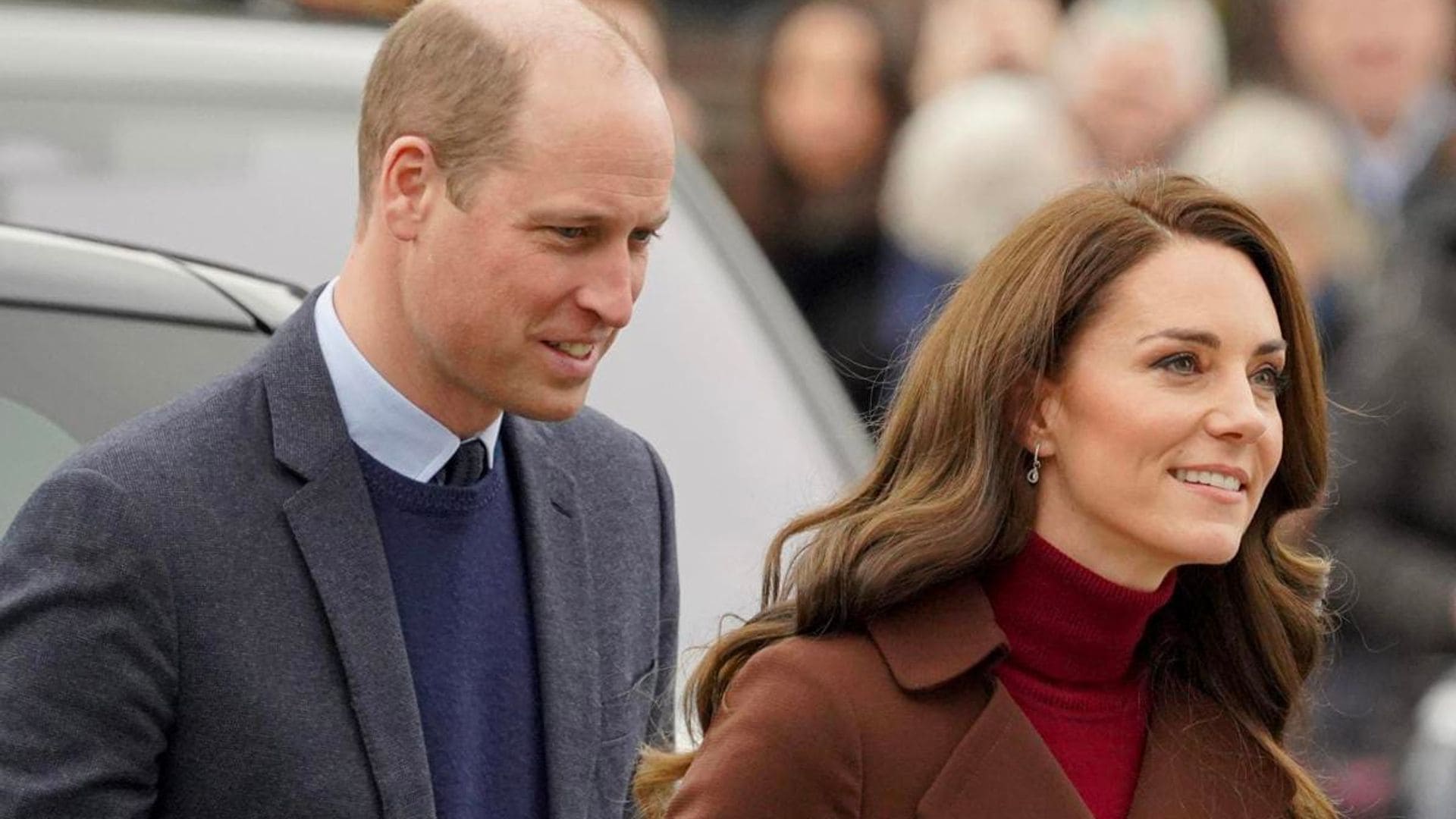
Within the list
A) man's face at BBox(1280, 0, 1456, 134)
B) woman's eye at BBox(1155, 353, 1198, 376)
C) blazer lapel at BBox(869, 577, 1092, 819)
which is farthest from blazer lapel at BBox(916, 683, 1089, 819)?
man's face at BBox(1280, 0, 1456, 134)

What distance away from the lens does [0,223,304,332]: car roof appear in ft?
12.4

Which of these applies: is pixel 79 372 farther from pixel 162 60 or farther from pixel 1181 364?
pixel 1181 364

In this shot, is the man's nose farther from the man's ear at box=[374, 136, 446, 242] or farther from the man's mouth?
the man's ear at box=[374, 136, 446, 242]

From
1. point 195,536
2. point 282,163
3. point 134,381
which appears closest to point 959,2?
point 282,163

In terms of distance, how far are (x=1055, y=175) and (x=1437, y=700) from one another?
204 centimetres

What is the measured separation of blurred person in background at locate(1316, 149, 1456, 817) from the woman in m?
3.37

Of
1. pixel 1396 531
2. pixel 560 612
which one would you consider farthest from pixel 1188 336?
pixel 1396 531

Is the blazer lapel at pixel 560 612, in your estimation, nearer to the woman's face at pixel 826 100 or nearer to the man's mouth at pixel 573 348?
the man's mouth at pixel 573 348

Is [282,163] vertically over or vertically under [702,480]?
over

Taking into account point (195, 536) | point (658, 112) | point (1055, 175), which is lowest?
point (1055, 175)

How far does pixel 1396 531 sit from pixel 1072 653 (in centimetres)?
380

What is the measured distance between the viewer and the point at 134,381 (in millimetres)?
3779

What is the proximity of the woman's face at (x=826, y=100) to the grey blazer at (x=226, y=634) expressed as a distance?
5.69 m

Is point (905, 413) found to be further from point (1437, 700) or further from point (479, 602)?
point (1437, 700)
